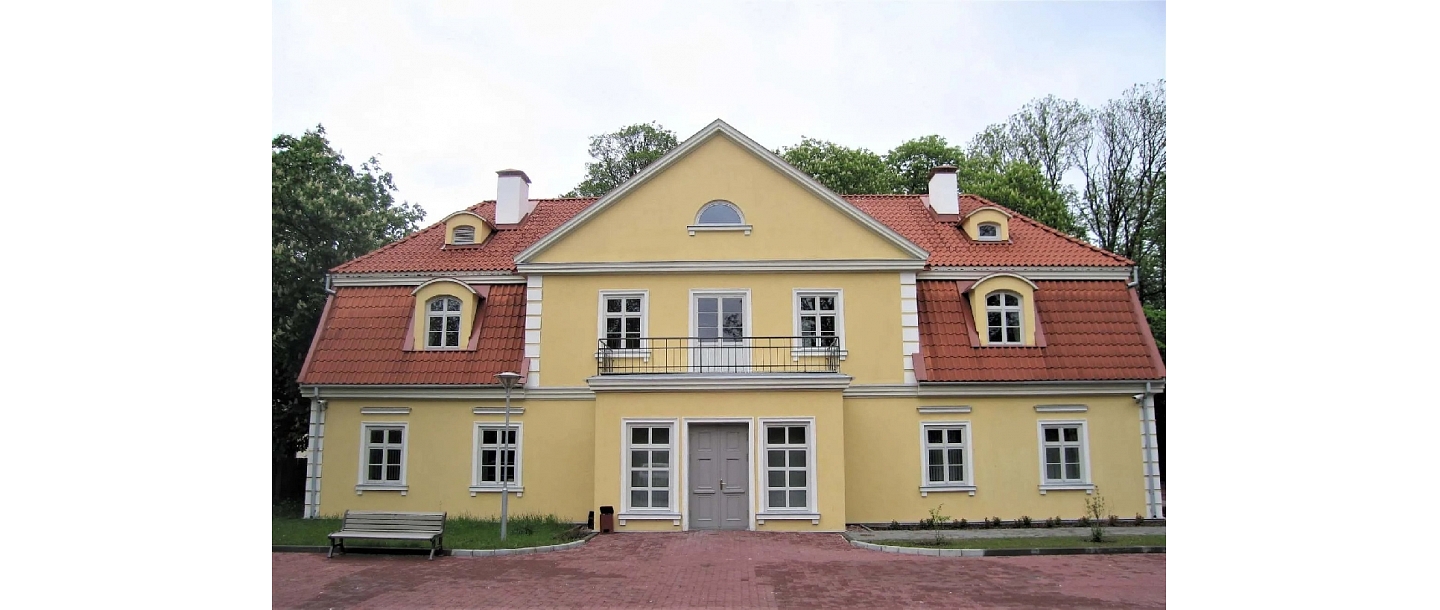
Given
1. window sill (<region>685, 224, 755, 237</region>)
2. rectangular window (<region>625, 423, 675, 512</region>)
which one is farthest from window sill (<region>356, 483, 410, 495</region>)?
window sill (<region>685, 224, 755, 237</region>)

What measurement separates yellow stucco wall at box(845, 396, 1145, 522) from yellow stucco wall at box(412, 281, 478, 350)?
6701 millimetres

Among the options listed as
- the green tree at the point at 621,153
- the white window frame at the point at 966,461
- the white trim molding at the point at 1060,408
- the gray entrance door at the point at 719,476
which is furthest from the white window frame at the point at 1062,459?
the green tree at the point at 621,153

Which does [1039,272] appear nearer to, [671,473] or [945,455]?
[945,455]

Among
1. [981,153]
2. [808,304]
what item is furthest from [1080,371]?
[981,153]

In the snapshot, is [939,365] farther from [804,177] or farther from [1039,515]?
[804,177]

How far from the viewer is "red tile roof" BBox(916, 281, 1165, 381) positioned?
15070 mm

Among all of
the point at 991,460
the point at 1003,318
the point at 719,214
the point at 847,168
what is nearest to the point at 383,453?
the point at 719,214

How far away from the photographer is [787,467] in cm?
1414

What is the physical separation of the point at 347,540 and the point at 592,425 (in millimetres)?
4203

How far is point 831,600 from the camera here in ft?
28.9

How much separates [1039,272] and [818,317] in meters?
4.11

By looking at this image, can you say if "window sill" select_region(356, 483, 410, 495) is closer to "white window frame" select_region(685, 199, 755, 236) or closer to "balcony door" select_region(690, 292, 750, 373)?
"balcony door" select_region(690, 292, 750, 373)

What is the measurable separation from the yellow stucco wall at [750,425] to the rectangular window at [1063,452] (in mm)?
3603

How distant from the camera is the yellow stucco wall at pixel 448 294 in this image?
51.0 feet
